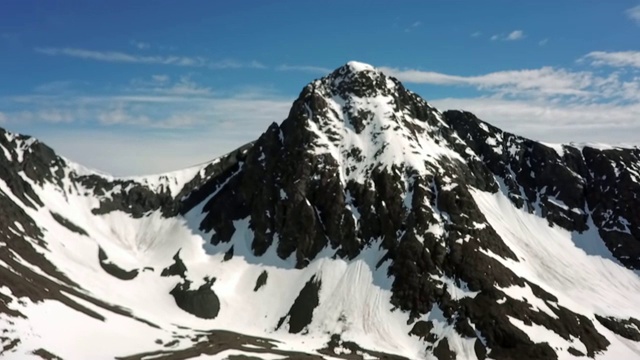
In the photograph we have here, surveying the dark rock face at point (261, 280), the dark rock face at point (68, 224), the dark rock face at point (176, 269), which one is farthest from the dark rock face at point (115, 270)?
the dark rock face at point (261, 280)

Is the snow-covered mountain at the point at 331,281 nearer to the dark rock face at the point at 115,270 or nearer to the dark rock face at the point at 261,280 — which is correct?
the dark rock face at the point at 261,280

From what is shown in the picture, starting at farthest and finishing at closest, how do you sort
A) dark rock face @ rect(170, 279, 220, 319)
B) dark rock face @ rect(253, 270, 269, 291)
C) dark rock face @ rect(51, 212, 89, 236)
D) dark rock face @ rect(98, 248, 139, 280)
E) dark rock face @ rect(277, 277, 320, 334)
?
dark rock face @ rect(51, 212, 89, 236), dark rock face @ rect(98, 248, 139, 280), dark rock face @ rect(253, 270, 269, 291), dark rock face @ rect(170, 279, 220, 319), dark rock face @ rect(277, 277, 320, 334)

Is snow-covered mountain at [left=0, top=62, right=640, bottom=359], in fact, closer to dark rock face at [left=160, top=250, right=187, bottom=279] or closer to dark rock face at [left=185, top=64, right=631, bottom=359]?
dark rock face at [left=185, top=64, right=631, bottom=359]

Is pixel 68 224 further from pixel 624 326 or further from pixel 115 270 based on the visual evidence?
pixel 624 326

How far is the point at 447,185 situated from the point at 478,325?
5627cm

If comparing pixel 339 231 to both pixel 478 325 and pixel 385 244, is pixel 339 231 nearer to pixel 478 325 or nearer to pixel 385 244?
pixel 385 244

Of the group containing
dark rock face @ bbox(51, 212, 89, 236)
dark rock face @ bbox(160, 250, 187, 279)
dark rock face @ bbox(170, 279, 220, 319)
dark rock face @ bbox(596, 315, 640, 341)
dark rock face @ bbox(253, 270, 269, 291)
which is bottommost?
dark rock face @ bbox(596, 315, 640, 341)

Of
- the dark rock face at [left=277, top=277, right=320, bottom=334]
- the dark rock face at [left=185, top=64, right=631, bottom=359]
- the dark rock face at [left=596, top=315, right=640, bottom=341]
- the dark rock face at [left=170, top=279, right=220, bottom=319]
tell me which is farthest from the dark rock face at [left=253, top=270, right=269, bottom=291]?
the dark rock face at [left=596, top=315, right=640, bottom=341]

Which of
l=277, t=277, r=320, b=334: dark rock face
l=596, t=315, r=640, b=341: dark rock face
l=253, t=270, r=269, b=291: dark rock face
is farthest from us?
l=253, t=270, r=269, b=291: dark rock face

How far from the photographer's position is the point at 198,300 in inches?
6585

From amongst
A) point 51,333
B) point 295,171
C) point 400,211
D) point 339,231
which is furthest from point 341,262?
point 51,333

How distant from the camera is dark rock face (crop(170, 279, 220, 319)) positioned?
164250 millimetres

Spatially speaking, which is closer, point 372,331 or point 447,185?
point 372,331

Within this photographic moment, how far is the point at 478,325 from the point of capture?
145 metres
